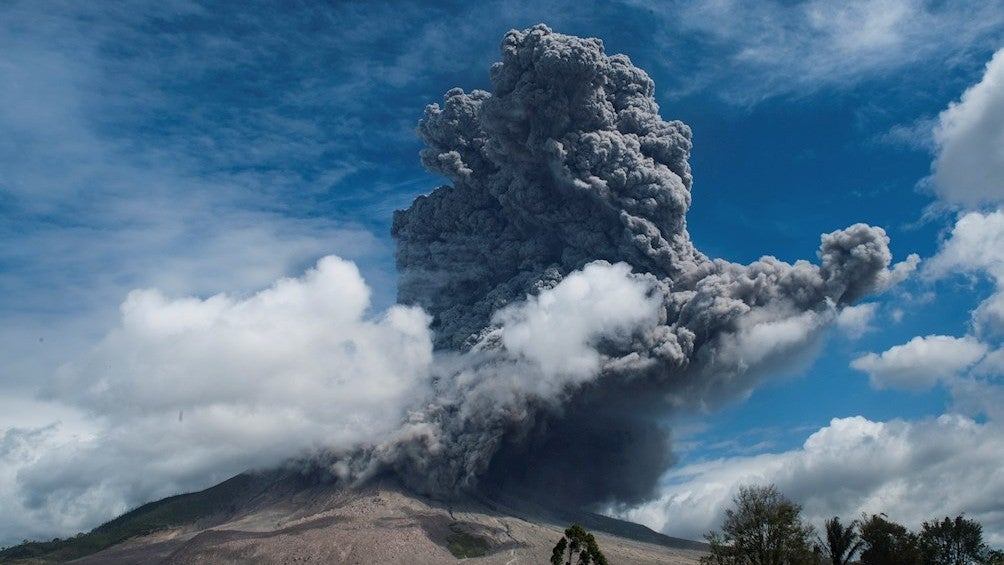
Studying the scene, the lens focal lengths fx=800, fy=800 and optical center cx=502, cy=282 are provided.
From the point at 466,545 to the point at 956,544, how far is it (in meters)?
75.6

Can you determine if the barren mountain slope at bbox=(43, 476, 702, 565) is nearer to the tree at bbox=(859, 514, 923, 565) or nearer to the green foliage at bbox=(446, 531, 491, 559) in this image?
the green foliage at bbox=(446, 531, 491, 559)

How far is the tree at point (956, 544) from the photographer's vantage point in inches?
2913

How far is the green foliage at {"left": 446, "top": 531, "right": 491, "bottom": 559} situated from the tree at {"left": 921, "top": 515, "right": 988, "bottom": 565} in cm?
7057

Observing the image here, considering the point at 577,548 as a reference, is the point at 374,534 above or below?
above

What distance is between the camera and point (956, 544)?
74.3m

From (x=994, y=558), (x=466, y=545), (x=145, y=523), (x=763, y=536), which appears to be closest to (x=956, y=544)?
(x=994, y=558)

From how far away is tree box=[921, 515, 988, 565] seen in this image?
7400 cm

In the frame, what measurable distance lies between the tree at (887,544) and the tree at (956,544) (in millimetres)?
1584

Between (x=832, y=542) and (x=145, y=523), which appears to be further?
(x=145, y=523)

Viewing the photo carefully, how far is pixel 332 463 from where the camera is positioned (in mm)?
150625

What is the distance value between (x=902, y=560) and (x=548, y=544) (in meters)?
67.4

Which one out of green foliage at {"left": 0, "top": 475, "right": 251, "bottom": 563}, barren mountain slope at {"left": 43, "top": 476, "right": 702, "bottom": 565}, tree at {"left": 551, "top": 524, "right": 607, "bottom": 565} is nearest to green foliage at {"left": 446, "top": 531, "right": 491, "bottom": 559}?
barren mountain slope at {"left": 43, "top": 476, "right": 702, "bottom": 565}

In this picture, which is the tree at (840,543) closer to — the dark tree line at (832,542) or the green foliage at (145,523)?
the dark tree line at (832,542)

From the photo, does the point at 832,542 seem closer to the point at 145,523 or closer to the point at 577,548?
the point at 577,548
